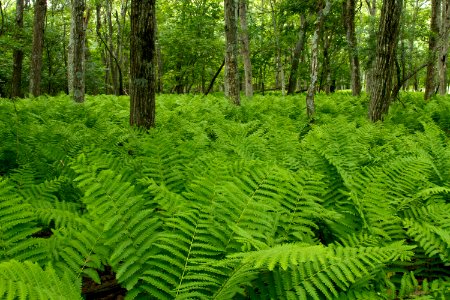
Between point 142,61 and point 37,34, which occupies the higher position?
point 37,34

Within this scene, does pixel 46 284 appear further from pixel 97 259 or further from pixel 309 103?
pixel 309 103

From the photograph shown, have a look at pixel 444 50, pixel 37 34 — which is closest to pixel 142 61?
pixel 37 34

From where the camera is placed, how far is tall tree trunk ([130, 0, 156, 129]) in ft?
16.9

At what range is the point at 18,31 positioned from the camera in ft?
26.3

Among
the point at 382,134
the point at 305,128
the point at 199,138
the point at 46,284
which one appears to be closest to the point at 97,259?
the point at 46,284

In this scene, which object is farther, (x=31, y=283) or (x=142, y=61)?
(x=142, y=61)

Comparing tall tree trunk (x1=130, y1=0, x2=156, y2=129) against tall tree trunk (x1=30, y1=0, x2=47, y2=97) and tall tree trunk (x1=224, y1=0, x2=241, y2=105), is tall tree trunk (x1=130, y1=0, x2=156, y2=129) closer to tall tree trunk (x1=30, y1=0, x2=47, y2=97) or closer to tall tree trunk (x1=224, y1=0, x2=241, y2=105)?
tall tree trunk (x1=224, y1=0, x2=241, y2=105)

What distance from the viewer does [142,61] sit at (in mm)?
5258

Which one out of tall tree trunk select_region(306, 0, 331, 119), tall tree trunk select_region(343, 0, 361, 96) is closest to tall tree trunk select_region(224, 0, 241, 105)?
tall tree trunk select_region(306, 0, 331, 119)

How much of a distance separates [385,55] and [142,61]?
492 centimetres

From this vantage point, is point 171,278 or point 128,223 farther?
point 128,223

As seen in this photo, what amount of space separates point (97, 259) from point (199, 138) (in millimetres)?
2947

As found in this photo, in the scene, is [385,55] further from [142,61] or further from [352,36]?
[352,36]

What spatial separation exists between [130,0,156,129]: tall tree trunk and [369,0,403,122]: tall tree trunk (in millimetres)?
4527
